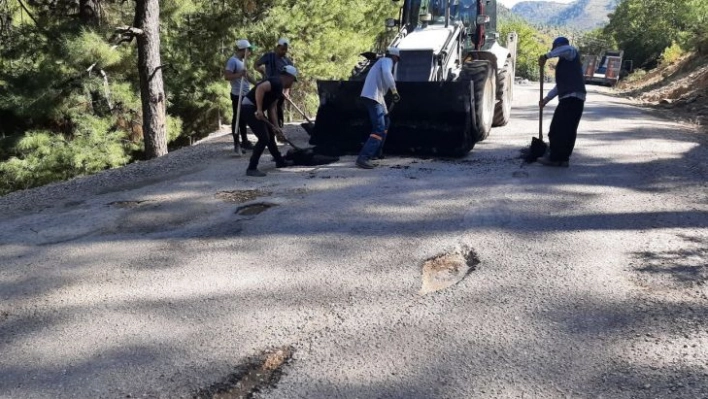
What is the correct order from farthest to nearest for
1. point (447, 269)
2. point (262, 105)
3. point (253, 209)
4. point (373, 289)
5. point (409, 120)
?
point (409, 120)
point (262, 105)
point (253, 209)
point (447, 269)
point (373, 289)

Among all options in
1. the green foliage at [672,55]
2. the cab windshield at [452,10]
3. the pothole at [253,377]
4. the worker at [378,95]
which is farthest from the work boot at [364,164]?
the green foliage at [672,55]

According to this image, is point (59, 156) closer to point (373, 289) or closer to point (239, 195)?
point (239, 195)

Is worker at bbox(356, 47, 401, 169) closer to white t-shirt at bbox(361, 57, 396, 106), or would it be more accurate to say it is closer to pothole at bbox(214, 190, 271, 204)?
white t-shirt at bbox(361, 57, 396, 106)

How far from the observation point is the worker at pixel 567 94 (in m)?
6.47

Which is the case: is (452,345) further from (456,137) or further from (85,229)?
(456,137)

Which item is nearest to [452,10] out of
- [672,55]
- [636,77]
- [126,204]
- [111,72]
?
[126,204]

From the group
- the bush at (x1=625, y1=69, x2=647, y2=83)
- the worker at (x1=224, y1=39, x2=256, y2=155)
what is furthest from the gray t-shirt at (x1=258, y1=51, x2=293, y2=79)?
the bush at (x1=625, y1=69, x2=647, y2=83)

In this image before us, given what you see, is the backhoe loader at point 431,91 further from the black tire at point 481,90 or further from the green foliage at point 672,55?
the green foliage at point 672,55

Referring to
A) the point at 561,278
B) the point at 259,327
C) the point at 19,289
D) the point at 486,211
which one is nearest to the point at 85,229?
the point at 19,289

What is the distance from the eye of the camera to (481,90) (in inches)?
309

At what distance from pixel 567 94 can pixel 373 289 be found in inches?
165

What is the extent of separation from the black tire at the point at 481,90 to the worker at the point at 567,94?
1363mm

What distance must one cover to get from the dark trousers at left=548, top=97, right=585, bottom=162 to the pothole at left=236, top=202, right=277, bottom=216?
3565 mm

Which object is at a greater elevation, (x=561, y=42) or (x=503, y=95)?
(x=561, y=42)
